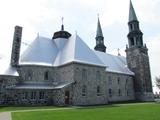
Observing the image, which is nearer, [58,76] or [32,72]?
[32,72]

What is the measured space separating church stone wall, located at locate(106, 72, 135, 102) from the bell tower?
202 cm

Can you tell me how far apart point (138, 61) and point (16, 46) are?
102ft

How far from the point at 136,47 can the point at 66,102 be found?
2748 centimetres

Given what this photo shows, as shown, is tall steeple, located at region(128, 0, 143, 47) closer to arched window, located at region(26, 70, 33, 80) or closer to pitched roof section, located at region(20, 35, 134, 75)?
pitched roof section, located at region(20, 35, 134, 75)

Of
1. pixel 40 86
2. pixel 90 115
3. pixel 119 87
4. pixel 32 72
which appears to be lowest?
pixel 90 115

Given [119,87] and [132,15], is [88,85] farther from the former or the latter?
[132,15]

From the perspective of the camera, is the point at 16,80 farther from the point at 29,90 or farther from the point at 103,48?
the point at 103,48

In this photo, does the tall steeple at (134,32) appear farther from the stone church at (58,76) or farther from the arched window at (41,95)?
the arched window at (41,95)

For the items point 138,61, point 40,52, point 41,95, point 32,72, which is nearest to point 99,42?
point 138,61

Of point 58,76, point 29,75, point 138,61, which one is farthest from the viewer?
point 138,61

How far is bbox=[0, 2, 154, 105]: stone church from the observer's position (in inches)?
1164

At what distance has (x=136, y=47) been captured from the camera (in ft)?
159

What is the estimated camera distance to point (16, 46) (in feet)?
111

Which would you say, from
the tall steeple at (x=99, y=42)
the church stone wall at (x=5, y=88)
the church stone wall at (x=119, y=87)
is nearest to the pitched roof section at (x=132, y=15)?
the tall steeple at (x=99, y=42)
